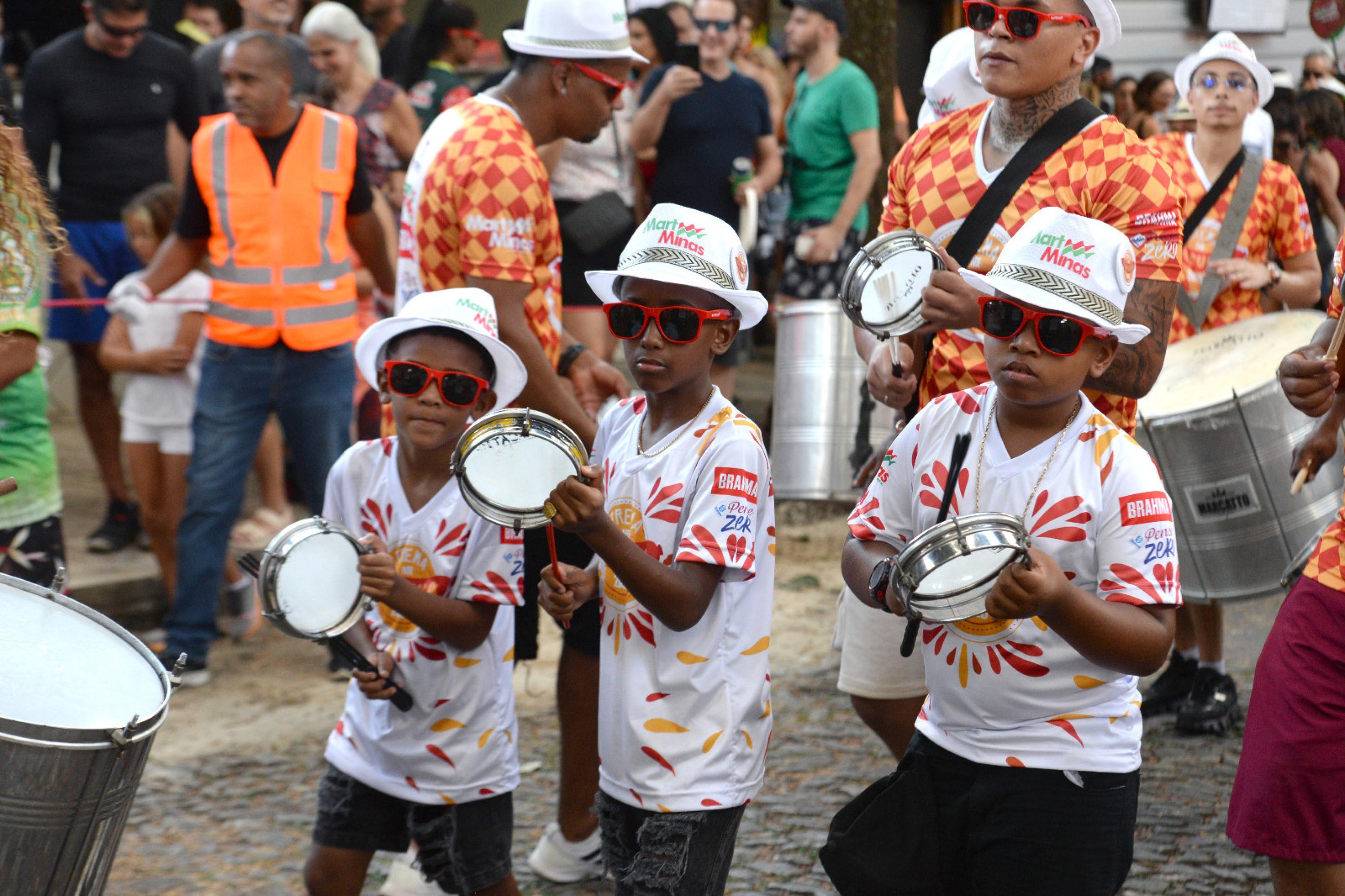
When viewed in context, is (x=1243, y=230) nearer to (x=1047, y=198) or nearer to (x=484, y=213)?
(x=1047, y=198)

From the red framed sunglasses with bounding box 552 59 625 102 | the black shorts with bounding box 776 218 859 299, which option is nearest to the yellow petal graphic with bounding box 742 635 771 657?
the red framed sunglasses with bounding box 552 59 625 102

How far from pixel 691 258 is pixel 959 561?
1.01 meters

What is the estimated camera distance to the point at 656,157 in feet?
27.1

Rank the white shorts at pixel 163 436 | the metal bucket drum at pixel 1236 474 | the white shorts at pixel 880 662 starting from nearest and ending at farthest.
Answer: the white shorts at pixel 880 662 < the metal bucket drum at pixel 1236 474 < the white shorts at pixel 163 436

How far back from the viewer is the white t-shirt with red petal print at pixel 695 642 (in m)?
3.08

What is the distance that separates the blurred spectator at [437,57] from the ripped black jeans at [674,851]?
584 centimetres

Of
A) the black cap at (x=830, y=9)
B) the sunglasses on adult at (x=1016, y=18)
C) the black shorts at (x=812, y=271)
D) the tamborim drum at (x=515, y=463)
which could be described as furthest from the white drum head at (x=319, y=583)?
the black cap at (x=830, y=9)

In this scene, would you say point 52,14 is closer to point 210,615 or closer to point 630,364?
point 210,615

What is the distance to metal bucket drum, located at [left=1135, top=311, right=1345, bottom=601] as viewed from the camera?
486cm

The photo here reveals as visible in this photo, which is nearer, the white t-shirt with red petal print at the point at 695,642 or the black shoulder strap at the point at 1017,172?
the white t-shirt with red petal print at the point at 695,642

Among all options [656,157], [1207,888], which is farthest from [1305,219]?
[656,157]

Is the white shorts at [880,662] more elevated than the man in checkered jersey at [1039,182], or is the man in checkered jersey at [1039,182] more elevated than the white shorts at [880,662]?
the man in checkered jersey at [1039,182]

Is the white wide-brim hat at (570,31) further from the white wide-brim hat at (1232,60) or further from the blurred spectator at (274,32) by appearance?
the blurred spectator at (274,32)

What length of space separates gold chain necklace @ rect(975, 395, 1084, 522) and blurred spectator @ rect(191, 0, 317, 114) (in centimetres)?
577
